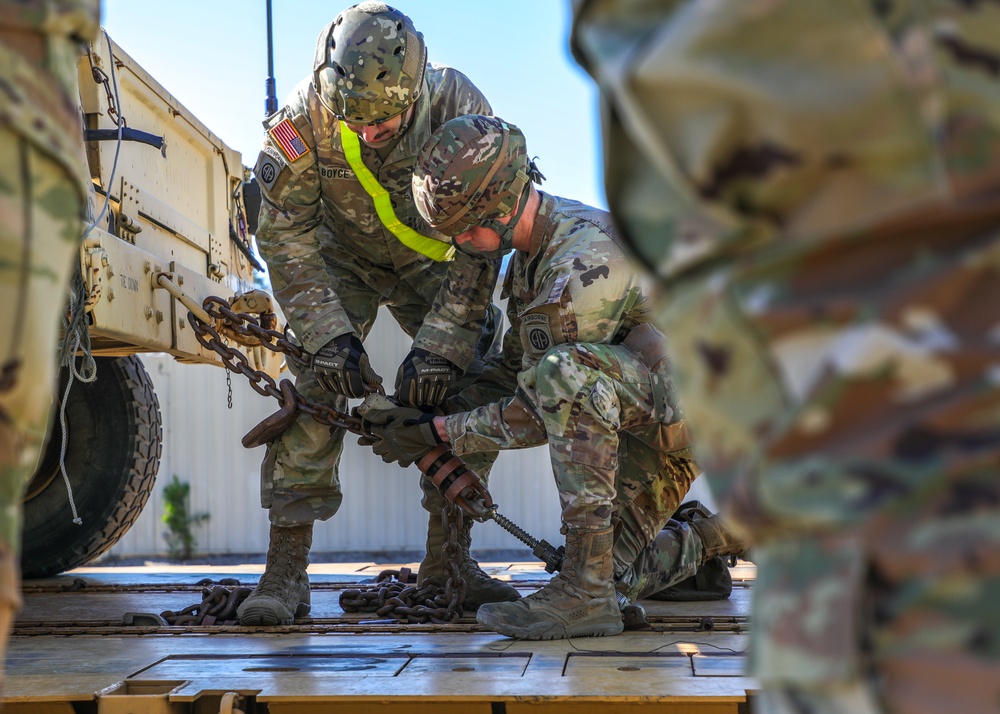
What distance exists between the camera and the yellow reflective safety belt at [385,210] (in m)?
3.94

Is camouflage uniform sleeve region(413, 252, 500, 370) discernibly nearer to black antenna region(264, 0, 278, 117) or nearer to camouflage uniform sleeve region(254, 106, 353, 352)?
camouflage uniform sleeve region(254, 106, 353, 352)

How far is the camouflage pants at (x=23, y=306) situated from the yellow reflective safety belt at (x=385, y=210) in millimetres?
2670

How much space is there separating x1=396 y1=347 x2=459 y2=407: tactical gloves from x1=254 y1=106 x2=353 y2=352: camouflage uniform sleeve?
0.27 metres

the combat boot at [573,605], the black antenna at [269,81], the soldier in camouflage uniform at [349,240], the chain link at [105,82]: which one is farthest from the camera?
the black antenna at [269,81]

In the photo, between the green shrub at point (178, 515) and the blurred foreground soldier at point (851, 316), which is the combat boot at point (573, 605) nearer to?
the blurred foreground soldier at point (851, 316)

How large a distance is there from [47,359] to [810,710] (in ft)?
2.90

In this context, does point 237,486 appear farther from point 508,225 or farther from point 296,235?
point 508,225

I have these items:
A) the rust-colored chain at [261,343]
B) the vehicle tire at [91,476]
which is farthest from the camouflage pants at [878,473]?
the vehicle tire at [91,476]

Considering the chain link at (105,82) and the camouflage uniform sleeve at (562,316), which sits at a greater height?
the chain link at (105,82)

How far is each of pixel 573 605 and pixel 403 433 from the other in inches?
31.9

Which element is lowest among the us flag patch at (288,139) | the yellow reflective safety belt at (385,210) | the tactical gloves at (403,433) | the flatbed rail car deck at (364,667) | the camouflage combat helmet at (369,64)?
the flatbed rail car deck at (364,667)

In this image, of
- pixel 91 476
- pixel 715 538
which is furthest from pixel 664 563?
pixel 91 476

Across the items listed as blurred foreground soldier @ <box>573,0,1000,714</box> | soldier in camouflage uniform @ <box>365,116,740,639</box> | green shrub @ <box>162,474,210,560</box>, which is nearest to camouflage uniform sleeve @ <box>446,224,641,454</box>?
soldier in camouflage uniform @ <box>365,116,740,639</box>

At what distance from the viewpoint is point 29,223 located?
126 centimetres
